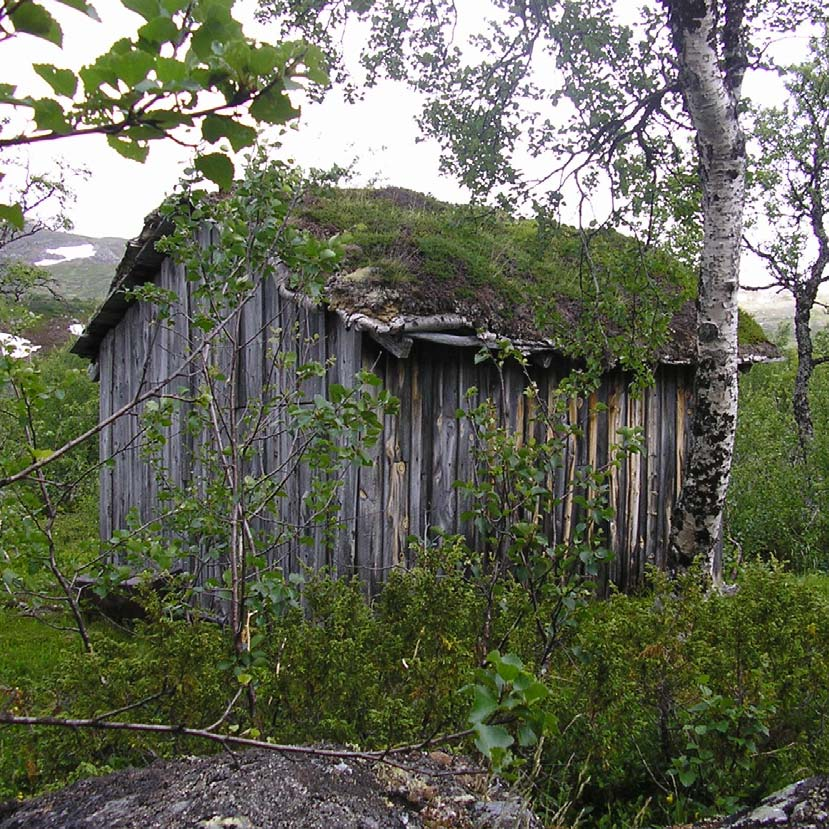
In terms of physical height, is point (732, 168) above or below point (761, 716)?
above

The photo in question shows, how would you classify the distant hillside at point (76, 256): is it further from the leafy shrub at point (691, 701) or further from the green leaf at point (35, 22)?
the green leaf at point (35, 22)

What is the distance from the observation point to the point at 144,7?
0.97 meters

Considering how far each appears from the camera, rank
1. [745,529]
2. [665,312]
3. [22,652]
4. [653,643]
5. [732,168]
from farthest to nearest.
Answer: [745,529] < [22,652] < [665,312] < [732,168] < [653,643]

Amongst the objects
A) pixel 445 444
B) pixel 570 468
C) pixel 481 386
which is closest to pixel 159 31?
pixel 445 444

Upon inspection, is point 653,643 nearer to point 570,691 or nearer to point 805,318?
point 570,691

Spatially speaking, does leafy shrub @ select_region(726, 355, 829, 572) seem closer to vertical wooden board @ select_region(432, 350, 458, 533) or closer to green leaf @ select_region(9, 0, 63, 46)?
vertical wooden board @ select_region(432, 350, 458, 533)

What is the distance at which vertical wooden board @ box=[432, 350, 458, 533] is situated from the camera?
6352 millimetres

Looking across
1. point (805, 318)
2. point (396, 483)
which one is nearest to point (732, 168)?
point (396, 483)

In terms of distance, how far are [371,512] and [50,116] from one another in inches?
198

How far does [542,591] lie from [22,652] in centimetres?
547

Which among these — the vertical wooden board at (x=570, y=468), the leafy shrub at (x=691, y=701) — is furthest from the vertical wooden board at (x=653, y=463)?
the leafy shrub at (x=691, y=701)

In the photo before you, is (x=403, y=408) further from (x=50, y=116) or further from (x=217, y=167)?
(x=50, y=116)

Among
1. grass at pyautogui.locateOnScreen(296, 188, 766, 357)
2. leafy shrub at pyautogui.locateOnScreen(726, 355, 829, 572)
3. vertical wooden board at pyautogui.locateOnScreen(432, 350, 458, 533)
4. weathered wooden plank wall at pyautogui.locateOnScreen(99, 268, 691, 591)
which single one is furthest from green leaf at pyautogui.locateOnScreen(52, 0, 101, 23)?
leafy shrub at pyautogui.locateOnScreen(726, 355, 829, 572)

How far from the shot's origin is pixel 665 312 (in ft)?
19.8
